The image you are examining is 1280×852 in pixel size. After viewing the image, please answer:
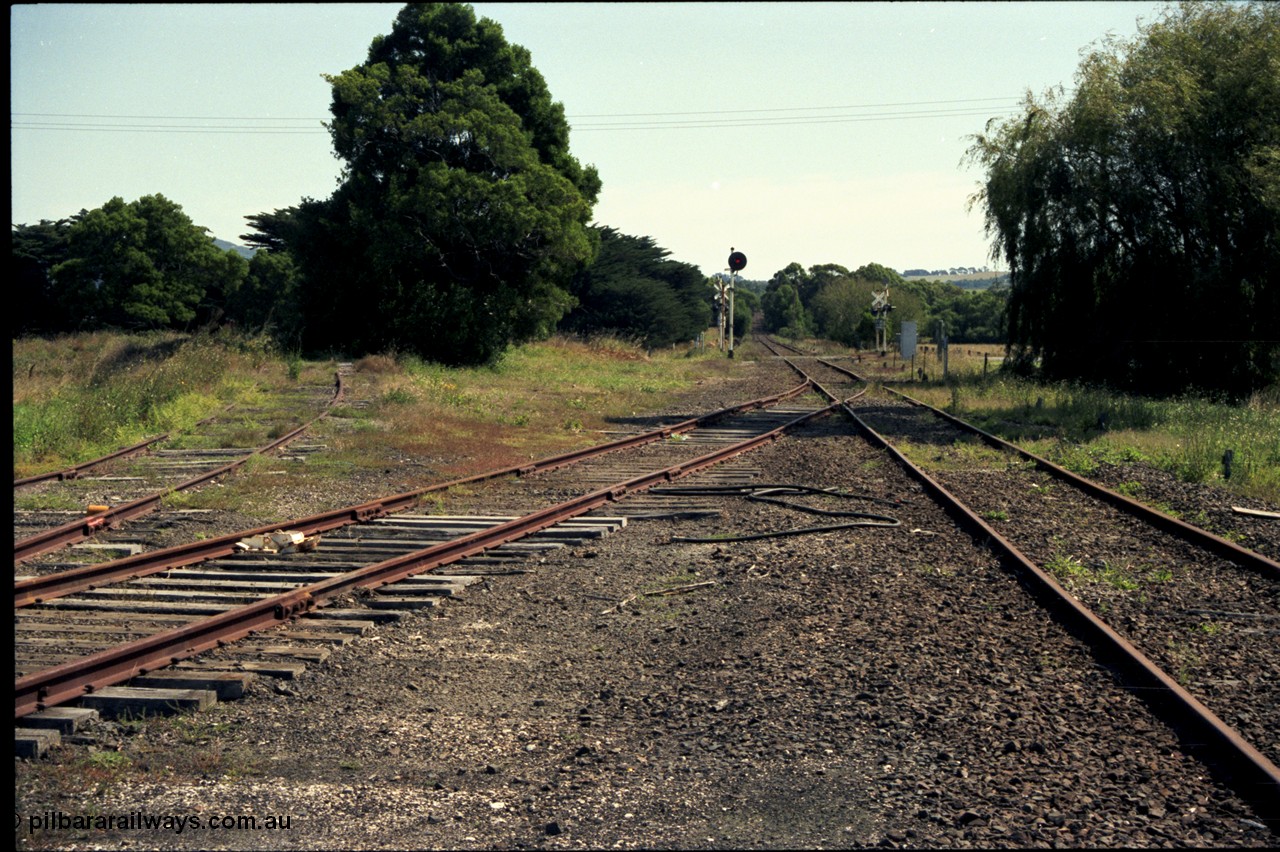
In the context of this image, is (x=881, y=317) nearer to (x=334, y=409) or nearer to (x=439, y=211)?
(x=439, y=211)

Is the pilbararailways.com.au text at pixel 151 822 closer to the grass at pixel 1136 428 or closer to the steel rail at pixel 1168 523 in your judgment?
the steel rail at pixel 1168 523

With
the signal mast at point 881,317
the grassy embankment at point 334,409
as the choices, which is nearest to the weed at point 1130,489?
the grassy embankment at point 334,409

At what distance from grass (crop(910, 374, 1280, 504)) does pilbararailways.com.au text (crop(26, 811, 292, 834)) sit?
11.3 meters

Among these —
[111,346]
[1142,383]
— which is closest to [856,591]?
[1142,383]

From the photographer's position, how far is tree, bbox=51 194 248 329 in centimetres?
5244

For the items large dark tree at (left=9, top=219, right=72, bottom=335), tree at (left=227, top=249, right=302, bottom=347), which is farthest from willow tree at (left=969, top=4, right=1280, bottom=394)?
large dark tree at (left=9, top=219, right=72, bottom=335)

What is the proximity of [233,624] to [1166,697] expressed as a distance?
16.7 ft

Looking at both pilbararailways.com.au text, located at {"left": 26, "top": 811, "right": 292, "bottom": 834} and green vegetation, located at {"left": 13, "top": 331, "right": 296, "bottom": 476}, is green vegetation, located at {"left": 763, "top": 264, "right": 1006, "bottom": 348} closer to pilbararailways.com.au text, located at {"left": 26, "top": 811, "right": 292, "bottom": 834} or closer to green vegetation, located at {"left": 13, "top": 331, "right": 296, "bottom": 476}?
green vegetation, located at {"left": 13, "top": 331, "right": 296, "bottom": 476}

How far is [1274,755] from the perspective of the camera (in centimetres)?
477

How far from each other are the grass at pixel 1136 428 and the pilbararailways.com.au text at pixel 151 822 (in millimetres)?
11324

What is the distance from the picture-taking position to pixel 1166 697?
5531 mm

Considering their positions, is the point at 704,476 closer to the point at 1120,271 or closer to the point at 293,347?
the point at 1120,271

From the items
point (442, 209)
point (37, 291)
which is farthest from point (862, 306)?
point (442, 209)

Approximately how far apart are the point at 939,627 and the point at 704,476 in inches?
289
